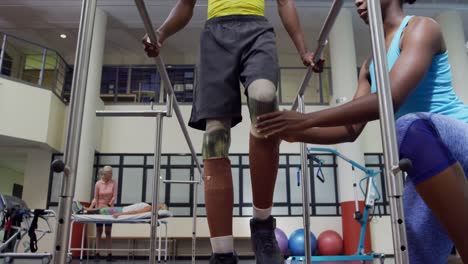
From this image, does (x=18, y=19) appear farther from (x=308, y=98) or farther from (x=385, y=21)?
(x=385, y=21)

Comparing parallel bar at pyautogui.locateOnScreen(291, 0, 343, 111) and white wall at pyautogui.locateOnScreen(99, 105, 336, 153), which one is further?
white wall at pyautogui.locateOnScreen(99, 105, 336, 153)

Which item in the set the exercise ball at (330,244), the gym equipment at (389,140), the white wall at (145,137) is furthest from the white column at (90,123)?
the gym equipment at (389,140)

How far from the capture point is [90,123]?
6.95m

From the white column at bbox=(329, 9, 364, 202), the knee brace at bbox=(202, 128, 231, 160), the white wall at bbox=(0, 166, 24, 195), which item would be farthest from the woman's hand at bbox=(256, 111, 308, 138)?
the white wall at bbox=(0, 166, 24, 195)

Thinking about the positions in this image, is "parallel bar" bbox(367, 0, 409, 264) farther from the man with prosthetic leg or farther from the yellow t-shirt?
the yellow t-shirt

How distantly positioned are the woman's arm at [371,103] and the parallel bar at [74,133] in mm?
336

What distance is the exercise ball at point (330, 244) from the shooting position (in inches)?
261

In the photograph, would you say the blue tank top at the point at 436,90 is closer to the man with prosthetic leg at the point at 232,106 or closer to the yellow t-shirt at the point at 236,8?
the man with prosthetic leg at the point at 232,106

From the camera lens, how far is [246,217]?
24.6 feet

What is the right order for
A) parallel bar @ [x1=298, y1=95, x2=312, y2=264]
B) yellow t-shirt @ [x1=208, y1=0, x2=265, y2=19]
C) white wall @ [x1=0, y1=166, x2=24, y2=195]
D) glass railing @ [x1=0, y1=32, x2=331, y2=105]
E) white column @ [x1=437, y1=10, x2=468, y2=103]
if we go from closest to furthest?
yellow t-shirt @ [x1=208, y1=0, x2=265, y2=19] < parallel bar @ [x1=298, y1=95, x2=312, y2=264] < white column @ [x1=437, y1=10, x2=468, y2=103] < glass railing @ [x1=0, y1=32, x2=331, y2=105] < white wall @ [x1=0, y1=166, x2=24, y2=195]

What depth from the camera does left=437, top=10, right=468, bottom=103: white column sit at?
7.23 meters

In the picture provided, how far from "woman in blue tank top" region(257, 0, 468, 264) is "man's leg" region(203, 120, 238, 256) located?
295 mm

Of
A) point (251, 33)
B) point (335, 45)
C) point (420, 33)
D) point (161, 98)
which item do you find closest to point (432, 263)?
point (420, 33)

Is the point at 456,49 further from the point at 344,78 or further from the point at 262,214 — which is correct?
the point at 262,214
